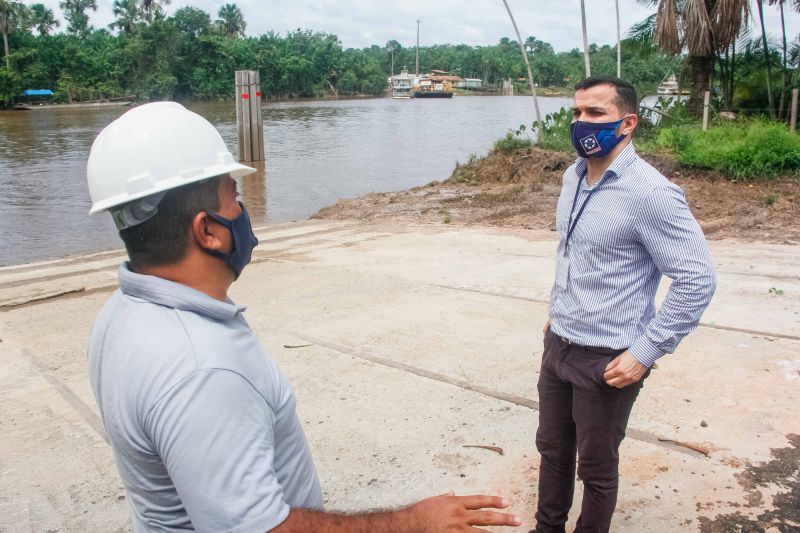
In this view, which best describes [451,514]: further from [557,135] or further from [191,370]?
[557,135]

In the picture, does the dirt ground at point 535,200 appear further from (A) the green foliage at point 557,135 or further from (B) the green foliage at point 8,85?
(B) the green foliage at point 8,85

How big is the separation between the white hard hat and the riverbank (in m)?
2.15

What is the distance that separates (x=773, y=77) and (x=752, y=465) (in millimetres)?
16992

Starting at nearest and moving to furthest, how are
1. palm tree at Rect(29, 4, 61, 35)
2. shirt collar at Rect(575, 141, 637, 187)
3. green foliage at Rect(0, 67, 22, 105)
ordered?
shirt collar at Rect(575, 141, 637, 187) → green foliage at Rect(0, 67, 22, 105) → palm tree at Rect(29, 4, 61, 35)

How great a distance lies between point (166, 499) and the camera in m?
1.39

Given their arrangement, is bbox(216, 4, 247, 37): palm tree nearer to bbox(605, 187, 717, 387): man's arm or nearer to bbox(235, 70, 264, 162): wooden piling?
bbox(235, 70, 264, 162): wooden piling

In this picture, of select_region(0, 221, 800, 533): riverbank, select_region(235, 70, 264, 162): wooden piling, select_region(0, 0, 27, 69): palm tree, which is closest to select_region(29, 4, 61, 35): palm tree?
select_region(0, 0, 27, 69): palm tree

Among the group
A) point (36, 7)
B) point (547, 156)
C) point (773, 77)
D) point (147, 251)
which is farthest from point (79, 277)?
point (36, 7)

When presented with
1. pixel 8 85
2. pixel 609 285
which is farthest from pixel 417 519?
pixel 8 85

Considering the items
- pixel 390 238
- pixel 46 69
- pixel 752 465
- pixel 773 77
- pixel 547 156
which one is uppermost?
pixel 46 69

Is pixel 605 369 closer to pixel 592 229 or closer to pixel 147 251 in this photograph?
pixel 592 229

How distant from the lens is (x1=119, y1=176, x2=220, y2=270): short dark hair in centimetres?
142

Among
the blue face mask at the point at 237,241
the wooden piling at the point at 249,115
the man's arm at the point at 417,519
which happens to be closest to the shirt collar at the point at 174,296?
the blue face mask at the point at 237,241

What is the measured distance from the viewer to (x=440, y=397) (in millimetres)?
4277
